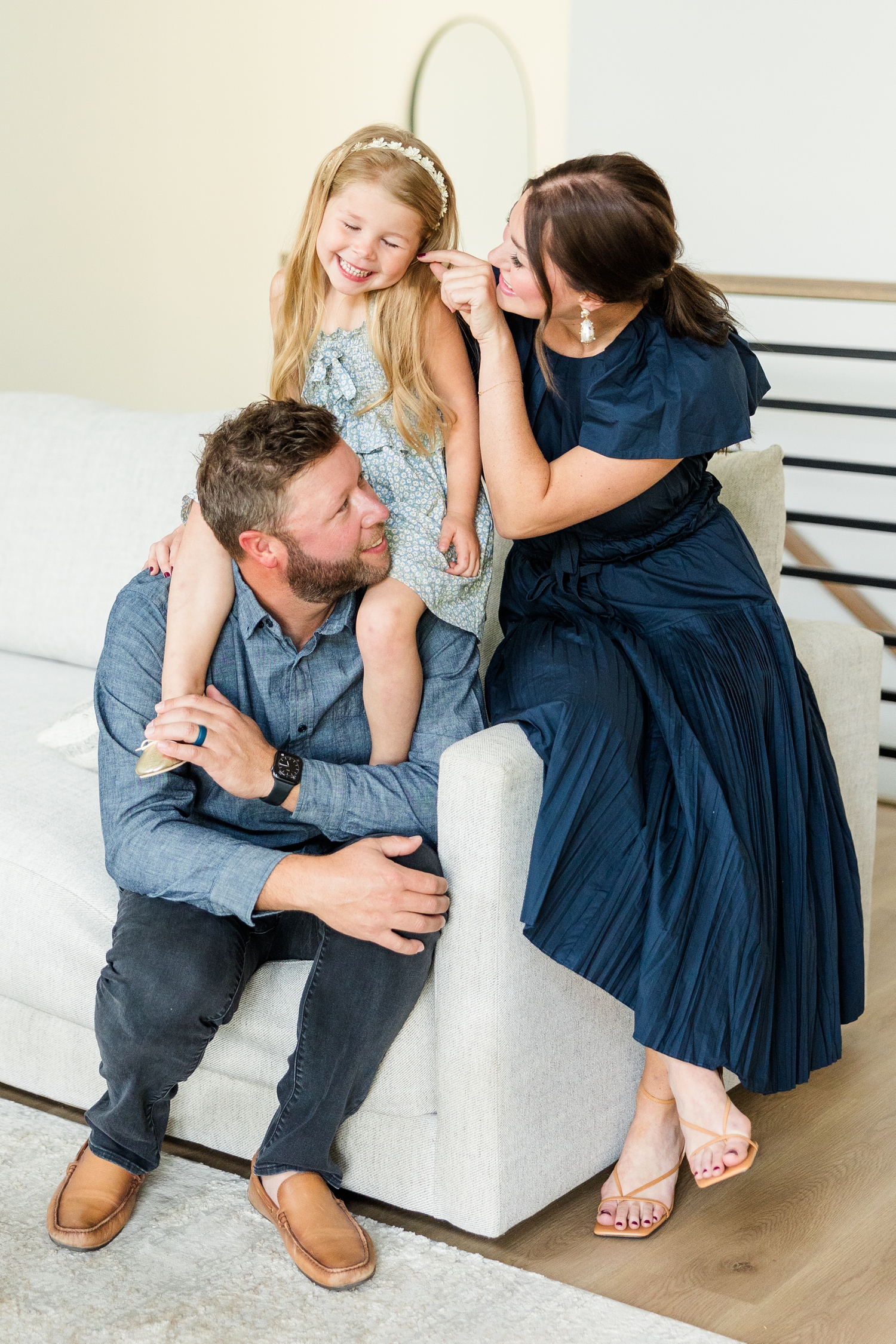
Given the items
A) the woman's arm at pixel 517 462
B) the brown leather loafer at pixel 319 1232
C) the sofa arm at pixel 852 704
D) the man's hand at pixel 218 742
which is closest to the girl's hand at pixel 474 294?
the woman's arm at pixel 517 462

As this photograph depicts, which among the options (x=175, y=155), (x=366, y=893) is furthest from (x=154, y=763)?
(x=175, y=155)

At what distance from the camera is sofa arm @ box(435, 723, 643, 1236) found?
1650 millimetres

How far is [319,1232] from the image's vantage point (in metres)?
1.68

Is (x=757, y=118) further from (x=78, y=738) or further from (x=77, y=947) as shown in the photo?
(x=77, y=947)

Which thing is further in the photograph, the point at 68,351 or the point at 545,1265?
the point at 68,351

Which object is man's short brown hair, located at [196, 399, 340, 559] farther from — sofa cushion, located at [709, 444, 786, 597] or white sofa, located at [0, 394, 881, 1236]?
sofa cushion, located at [709, 444, 786, 597]

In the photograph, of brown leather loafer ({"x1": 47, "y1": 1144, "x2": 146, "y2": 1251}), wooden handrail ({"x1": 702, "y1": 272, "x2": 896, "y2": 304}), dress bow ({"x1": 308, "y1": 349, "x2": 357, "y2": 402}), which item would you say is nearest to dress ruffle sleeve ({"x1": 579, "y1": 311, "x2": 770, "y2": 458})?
dress bow ({"x1": 308, "y1": 349, "x2": 357, "y2": 402})

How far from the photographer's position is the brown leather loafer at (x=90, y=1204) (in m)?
1.70

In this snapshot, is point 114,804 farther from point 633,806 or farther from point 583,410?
point 583,410

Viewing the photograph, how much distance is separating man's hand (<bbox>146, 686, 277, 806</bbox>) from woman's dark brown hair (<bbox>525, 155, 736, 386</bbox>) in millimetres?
671

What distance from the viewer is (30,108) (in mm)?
4855

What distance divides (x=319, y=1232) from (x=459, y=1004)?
0.32 m

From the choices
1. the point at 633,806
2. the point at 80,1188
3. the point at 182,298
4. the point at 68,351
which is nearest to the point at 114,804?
the point at 80,1188

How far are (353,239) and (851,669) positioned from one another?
1007 mm
